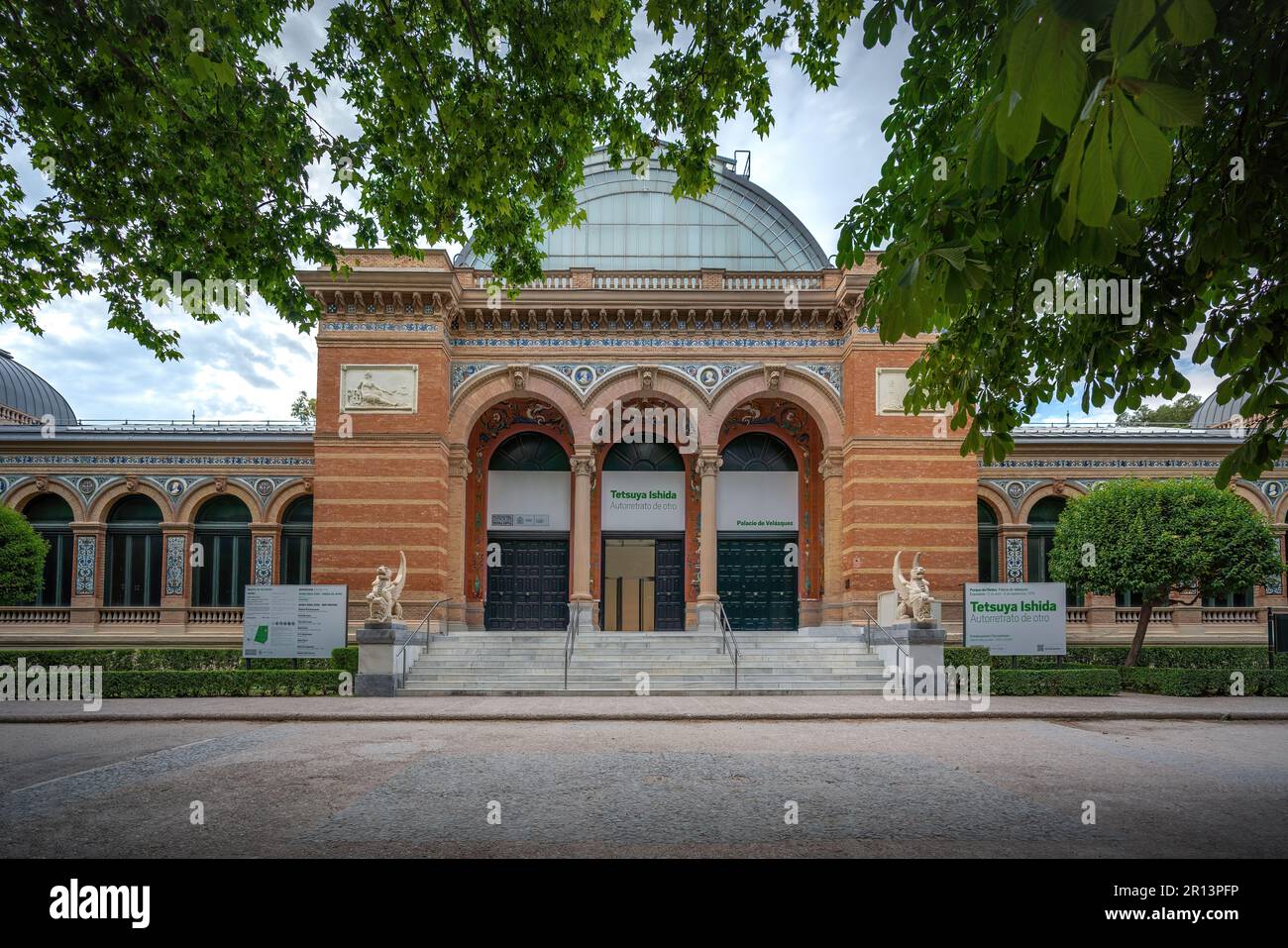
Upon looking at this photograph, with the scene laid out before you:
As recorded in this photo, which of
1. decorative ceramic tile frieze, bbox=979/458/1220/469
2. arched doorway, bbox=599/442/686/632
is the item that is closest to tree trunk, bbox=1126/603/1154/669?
decorative ceramic tile frieze, bbox=979/458/1220/469

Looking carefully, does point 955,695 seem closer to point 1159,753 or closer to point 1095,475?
point 1159,753

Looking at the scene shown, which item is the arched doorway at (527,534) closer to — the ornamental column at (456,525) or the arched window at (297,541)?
the ornamental column at (456,525)

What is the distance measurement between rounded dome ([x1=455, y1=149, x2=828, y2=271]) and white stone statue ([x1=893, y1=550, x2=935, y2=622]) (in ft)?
41.6

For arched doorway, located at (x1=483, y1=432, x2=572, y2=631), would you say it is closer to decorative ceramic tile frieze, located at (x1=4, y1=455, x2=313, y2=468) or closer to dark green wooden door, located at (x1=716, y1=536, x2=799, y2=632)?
dark green wooden door, located at (x1=716, y1=536, x2=799, y2=632)

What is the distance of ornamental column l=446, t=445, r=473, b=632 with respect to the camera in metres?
22.4

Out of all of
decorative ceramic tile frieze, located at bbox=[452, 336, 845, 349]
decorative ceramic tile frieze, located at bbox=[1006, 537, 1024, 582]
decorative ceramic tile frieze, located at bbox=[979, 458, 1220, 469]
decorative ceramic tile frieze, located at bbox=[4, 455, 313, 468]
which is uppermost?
decorative ceramic tile frieze, located at bbox=[452, 336, 845, 349]

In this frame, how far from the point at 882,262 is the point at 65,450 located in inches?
1082

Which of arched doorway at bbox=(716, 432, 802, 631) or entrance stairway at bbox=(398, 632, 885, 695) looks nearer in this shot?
entrance stairway at bbox=(398, 632, 885, 695)

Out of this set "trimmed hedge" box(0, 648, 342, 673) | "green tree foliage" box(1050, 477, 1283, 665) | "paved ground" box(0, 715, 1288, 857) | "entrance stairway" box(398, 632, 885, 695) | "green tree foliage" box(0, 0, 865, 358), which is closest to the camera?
"paved ground" box(0, 715, 1288, 857)

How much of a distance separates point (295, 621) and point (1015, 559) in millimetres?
20332

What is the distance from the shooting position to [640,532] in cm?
2488

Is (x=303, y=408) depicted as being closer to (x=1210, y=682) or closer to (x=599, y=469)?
(x=599, y=469)

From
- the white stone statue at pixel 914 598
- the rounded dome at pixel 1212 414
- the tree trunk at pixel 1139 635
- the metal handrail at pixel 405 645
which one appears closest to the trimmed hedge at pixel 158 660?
the metal handrail at pixel 405 645
